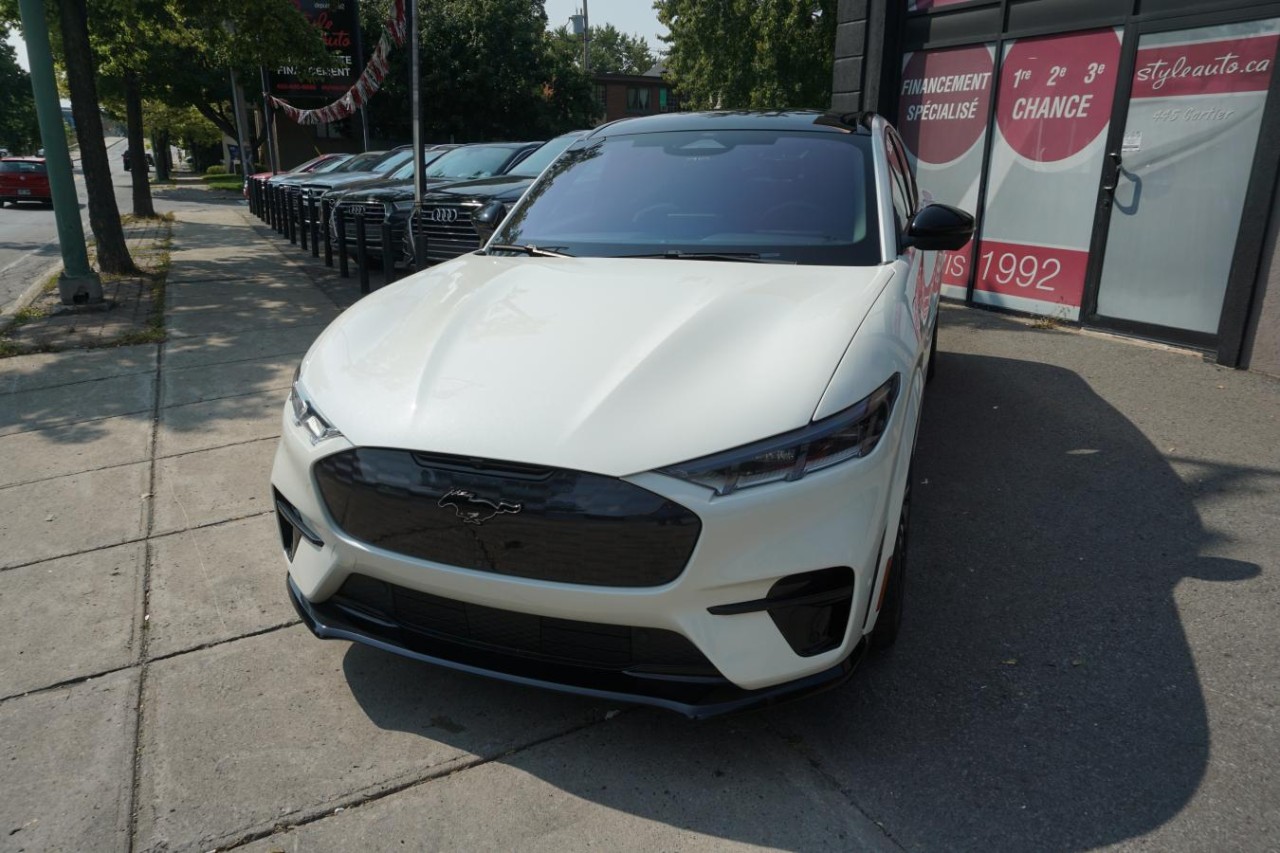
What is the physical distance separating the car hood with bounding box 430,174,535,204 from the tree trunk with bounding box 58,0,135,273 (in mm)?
3975

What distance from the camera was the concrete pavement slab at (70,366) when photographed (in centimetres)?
638

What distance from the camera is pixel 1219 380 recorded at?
20.8 ft

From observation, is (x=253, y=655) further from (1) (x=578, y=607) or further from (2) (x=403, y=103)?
(2) (x=403, y=103)

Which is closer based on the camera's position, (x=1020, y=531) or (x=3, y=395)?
(x=1020, y=531)

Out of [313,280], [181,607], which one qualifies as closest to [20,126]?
[313,280]

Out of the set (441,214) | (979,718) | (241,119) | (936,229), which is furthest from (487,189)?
(241,119)

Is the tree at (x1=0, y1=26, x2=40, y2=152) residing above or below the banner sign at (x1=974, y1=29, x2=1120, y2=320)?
above

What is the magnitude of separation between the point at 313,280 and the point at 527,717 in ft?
30.1

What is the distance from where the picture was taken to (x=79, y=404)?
231 inches

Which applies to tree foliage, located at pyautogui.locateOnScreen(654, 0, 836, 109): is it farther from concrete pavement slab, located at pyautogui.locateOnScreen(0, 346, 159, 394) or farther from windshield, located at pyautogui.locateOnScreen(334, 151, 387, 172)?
concrete pavement slab, located at pyautogui.locateOnScreen(0, 346, 159, 394)

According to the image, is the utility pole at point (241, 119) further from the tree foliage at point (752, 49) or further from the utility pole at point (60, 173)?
the utility pole at point (60, 173)

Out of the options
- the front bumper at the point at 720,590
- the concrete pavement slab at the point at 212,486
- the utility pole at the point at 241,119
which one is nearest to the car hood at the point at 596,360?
the front bumper at the point at 720,590

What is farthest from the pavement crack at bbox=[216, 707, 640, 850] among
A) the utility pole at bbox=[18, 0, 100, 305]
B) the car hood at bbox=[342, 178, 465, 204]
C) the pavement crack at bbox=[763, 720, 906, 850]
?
the car hood at bbox=[342, 178, 465, 204]

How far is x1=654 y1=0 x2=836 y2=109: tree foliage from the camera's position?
30953 millimetres
